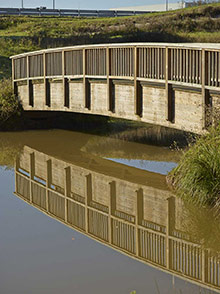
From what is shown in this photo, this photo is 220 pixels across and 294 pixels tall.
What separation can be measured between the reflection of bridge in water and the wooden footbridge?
1669 millimetres

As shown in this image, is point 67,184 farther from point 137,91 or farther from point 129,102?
point 129,102

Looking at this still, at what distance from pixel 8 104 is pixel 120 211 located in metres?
10.6

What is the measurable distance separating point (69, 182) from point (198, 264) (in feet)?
18.9

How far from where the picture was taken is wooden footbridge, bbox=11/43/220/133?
47.6ft

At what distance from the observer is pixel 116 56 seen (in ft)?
59.1

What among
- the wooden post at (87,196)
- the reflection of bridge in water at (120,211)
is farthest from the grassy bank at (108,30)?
the wooden post at (87,196)

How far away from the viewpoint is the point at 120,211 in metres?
12.0

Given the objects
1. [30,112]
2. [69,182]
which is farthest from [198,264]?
[30,112]

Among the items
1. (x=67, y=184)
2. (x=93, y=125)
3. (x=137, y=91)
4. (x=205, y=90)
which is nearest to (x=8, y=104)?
(x=93, y=125)

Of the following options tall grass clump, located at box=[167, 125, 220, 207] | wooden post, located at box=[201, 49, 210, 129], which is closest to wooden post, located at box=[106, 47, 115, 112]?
wooden post, located at box=[201, 49, 210, 129]

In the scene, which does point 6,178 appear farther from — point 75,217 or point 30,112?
point 30,112

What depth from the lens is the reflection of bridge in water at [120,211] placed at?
30.6ft

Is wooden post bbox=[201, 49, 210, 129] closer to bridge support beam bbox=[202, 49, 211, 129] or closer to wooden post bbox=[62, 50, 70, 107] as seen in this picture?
bridge support beam bbox=[202, 49, 211, 129]

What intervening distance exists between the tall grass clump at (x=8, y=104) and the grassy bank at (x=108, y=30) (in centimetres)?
642
